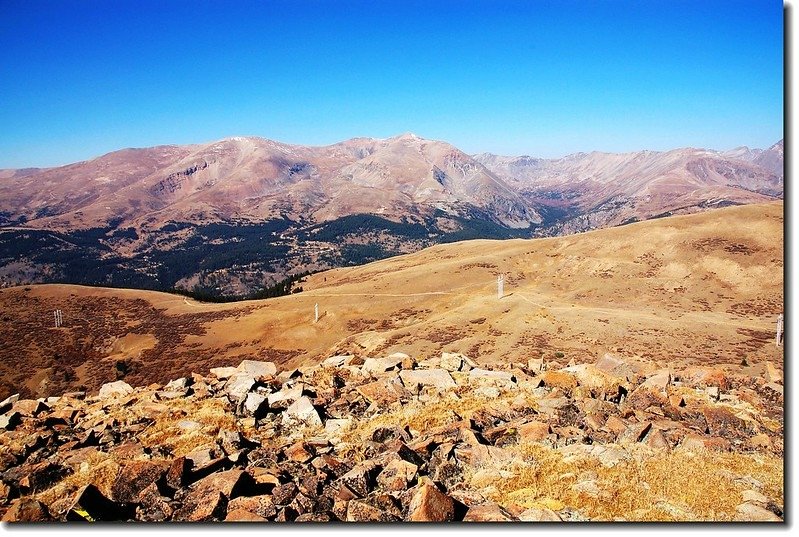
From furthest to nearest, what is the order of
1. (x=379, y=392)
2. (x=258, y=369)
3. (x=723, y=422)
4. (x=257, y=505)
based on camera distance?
(x=258, y=369) → (x=379, y=392) → (x=723, y=422) → (x=257, y=505)

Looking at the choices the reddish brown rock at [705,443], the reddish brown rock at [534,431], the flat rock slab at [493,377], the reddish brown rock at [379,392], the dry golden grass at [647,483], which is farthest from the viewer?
the flat rock slab at [493,377]

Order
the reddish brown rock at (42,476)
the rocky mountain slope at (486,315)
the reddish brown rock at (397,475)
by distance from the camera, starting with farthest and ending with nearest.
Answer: the rocky mountain slope at (486,315) < the reddish brown rock at (42,476) < the reddish brown rock at (397,475)

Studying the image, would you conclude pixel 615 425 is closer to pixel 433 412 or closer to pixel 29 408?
pixel 433 412

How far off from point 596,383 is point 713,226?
50.7 meters

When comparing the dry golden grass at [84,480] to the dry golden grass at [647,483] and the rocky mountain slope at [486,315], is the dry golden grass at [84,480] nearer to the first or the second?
the dry golden grass at [647,483]

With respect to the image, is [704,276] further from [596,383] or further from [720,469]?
[720,469]

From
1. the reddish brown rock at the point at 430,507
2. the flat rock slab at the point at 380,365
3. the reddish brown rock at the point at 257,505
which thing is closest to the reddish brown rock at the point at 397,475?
the reddish brown rock at the point at 430,507

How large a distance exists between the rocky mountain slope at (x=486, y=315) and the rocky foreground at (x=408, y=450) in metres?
13.6

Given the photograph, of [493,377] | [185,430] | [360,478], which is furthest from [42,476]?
[493,377]

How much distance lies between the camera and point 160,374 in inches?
1697

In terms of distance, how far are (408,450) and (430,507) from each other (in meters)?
2.56

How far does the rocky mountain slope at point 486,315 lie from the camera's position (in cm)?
3169

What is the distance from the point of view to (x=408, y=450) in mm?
8953

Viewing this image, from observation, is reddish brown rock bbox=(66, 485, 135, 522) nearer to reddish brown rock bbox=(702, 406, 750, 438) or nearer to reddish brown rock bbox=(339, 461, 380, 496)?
reddish brown rock bbox=(339, 461, 380, 496)
